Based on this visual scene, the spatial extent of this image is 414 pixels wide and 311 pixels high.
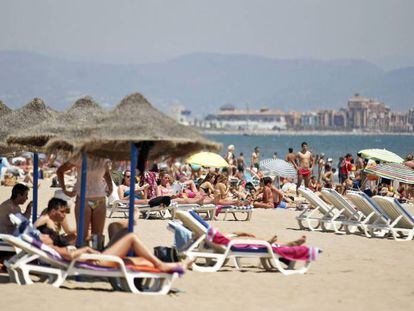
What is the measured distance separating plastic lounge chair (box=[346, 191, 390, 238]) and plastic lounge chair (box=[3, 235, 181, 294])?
5.54 m

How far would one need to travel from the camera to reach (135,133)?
28.1 feet

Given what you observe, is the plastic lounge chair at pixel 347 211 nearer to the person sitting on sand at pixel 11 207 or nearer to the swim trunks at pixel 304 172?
the person sitting on sand at pixel 11 207

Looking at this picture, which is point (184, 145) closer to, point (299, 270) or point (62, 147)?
point (62, 147)

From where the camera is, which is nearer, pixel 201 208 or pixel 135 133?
pixel 135 133

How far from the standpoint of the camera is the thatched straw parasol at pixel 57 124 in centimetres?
1004

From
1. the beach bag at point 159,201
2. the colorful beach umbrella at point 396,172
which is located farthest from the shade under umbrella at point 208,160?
the beach bag at point 159,201

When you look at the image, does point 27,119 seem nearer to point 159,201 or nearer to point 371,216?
point 159,201

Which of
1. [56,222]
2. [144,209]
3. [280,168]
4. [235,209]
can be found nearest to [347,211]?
[235,209]

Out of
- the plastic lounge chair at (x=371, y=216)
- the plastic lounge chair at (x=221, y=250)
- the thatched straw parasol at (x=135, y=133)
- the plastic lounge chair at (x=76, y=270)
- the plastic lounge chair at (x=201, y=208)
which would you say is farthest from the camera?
the plastic lounge chair at (x=201, y=208)

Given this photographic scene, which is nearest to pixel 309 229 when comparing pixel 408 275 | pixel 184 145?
pixel 408 275

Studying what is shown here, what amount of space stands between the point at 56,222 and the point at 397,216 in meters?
5.49

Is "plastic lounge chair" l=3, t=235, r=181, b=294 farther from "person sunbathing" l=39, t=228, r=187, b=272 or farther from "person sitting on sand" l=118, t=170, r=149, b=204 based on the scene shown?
"person sitting on sand" l=118, t=170, r=149, b=204

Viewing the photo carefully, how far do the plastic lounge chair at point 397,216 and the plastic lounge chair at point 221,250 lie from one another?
3.53 meters

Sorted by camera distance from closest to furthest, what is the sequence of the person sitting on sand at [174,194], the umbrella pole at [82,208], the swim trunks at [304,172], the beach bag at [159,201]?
the umbrella pole at [82,208] < the beach bag at [159,201] < the person sitting on sand at [174,194] < the swim trunks at [304,172]
